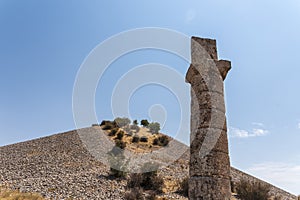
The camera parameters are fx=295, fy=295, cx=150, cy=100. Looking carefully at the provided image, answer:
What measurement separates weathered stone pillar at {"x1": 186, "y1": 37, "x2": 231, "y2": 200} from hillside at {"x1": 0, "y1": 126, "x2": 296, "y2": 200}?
9278mm

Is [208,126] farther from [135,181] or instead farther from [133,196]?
[135,181]

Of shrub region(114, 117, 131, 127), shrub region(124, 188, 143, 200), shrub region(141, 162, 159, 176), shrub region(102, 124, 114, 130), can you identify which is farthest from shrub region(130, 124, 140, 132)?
shrub region(124, 188, 143, 200)

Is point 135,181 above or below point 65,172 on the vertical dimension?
below

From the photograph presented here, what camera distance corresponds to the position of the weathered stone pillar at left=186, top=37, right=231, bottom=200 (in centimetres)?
597

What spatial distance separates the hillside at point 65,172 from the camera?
15.2 m

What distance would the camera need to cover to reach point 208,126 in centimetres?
628

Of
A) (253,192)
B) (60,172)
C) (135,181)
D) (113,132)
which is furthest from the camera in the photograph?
(113,132)

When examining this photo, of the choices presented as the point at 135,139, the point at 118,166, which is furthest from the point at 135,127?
the point at 118,166

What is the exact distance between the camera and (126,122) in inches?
1576

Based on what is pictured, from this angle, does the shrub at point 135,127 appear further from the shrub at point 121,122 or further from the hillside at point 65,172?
the hillside at point 65,172

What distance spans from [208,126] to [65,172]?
50.4ft

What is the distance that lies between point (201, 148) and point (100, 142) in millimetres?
23196

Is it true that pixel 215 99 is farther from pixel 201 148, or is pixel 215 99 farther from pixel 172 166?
pixel 172 166

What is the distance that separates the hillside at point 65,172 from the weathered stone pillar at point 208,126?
30.4 ft
